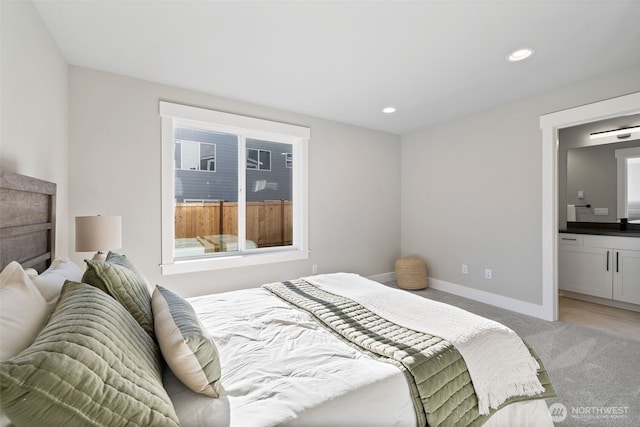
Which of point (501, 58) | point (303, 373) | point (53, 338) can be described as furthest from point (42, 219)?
point (501, 58)

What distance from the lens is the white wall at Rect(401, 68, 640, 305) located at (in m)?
3.28

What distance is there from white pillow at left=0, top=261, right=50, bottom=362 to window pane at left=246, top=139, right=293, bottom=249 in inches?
109

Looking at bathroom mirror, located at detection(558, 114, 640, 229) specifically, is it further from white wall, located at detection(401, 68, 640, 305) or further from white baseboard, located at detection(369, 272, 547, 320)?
white baseboard, located at detection(369, 272, 547, 320)

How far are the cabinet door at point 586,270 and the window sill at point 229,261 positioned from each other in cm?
354

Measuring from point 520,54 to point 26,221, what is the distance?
3.48 m

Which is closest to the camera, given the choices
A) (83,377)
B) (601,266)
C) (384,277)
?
(83,377)

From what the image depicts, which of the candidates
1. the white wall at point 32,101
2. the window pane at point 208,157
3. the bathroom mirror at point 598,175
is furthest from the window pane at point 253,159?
the bathroom mirror at point 598,175

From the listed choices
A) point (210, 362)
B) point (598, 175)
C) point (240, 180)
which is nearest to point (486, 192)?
point (598, 175)

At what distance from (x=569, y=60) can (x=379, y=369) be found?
9.84ft

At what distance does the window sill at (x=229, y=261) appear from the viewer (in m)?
3.05

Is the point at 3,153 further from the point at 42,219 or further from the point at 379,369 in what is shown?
the point at 379,369

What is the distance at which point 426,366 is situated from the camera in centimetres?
124

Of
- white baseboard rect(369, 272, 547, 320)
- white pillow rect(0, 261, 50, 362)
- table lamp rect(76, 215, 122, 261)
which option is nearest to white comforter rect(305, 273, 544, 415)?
white pillow rect(0, 261, 50, 362)

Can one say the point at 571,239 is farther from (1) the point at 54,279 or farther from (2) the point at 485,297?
(1) the point at 54,279
